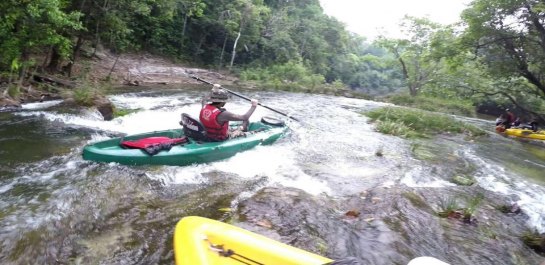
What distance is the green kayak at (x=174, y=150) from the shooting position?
15.7ft

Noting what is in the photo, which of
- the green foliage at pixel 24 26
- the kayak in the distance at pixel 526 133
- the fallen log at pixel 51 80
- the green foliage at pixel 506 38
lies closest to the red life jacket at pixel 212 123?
the green foliage at pixel 24 26

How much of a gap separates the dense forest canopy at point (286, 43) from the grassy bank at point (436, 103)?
0.68m

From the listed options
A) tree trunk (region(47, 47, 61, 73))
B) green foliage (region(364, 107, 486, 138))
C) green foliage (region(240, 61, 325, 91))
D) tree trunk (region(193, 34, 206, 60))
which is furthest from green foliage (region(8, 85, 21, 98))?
tree trunk (region(193, 34, 206, 60))

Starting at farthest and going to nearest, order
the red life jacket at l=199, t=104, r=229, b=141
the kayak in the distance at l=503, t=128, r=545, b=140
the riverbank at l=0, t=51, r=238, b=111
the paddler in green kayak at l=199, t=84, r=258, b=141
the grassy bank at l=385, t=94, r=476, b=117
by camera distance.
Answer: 1. the grassy bank at l=385, t=94, r=476, b=117
2. the kayak in the distance at l=503, t=128, r=545, b=140
3. the riverbank at l=0, t=51, r=238, b=111
4. the red life jacket at l=199, t=104, r=229, b=141
5. the paddler in green kayak at l=199, t=84, r=258, b=141

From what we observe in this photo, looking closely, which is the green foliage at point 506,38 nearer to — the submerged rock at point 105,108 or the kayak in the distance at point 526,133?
the kayak in the distance at point 526,133

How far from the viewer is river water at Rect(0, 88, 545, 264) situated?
129 inches

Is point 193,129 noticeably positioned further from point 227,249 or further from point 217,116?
point 227,249

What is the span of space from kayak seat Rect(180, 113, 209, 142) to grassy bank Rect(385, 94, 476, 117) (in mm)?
17658

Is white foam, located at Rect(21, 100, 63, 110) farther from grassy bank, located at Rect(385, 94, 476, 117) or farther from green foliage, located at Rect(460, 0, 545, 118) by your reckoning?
grassy bank, located at Rect(385, 94, 476, 117)

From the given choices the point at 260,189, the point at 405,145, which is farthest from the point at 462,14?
the point at 260,189

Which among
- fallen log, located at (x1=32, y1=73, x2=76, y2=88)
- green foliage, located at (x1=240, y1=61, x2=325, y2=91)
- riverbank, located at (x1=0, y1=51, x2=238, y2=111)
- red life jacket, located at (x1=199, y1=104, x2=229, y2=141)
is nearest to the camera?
red life jacket, located at (x1=199, y1=104, x2=229, y2=141)

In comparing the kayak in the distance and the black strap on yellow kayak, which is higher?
the kayak in the distance

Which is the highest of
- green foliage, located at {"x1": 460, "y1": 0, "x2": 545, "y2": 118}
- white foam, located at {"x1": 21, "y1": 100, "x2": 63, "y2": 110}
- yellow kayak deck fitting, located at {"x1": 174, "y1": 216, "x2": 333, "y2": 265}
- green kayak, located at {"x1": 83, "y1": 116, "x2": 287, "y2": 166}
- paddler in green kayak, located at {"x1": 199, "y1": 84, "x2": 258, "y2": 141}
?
green foliage, located at {"x1": 460, "y1": 0, "x2": 545, "y2": 118}

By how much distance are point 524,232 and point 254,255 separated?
11.9 feet
